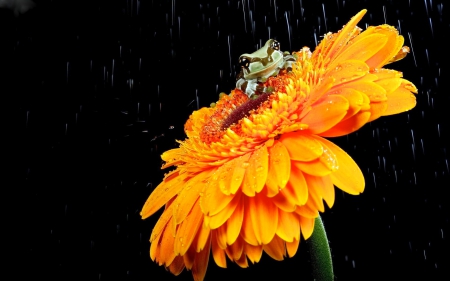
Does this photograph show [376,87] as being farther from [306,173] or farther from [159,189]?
[159,189]

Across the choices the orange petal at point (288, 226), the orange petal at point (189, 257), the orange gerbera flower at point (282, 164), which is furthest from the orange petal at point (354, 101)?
the orange petal at point (189, 257)

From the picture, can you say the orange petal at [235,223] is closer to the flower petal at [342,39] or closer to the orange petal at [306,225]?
the orange petal at [306,225]

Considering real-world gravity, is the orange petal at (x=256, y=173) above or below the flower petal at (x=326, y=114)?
below

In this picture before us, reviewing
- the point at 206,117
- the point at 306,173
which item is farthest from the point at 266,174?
the point at 206,117

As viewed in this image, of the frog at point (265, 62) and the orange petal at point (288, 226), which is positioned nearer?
the orange petal at point (288, 226)

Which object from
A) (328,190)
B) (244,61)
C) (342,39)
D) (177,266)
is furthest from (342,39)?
(177,266)

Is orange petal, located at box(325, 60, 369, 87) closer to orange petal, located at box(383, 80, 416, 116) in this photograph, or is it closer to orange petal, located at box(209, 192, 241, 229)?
orange petal, located at box(383, 80, 416, 116)

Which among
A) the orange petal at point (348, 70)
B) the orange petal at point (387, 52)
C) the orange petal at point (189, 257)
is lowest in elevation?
the orange petal at point (189, 257)
